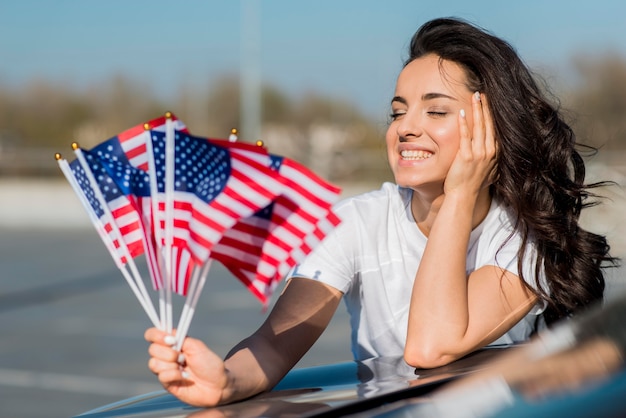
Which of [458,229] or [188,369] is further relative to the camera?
[458,229]

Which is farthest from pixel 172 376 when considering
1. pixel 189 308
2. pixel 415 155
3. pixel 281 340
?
pixel 415 155

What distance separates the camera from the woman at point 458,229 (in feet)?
7.75

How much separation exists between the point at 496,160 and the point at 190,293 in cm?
98

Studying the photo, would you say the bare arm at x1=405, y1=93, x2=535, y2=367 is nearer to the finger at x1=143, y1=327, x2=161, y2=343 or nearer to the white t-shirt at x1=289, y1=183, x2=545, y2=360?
the white t-shirt at x1=289, y1=183, x2=545, y2=360

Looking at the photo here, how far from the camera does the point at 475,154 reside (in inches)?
97.0

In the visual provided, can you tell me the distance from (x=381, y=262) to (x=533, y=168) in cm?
46

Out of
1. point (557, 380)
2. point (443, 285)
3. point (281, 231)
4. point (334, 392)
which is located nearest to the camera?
point (557, 380)

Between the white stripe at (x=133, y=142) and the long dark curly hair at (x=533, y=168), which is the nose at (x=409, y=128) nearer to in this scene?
the long dark curly hair at (x=533, y=168)

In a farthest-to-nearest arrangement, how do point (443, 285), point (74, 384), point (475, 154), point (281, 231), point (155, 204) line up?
1. point (74, 384)
2. point (475, 154)
3. point (443, 285)
4. point (281, 231)
5. point (155, 204)

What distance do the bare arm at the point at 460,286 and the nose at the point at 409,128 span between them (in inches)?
4.3

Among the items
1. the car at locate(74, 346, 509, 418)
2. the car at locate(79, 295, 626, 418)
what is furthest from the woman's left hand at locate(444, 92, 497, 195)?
the car at locate(79, 295, 626, 418)

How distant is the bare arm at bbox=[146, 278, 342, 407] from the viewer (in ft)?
6.13

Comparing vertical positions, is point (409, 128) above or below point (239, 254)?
above

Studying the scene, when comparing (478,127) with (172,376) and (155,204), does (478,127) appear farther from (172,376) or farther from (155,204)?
(172,376)
